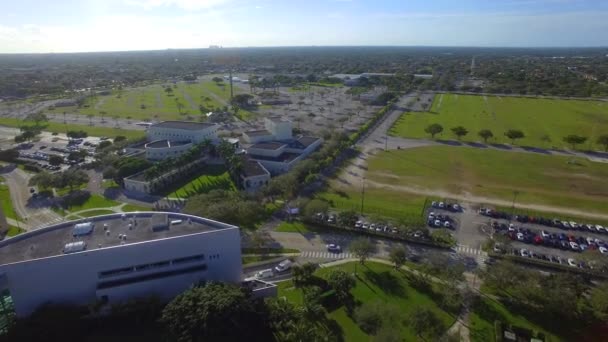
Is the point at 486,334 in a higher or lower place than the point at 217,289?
lower

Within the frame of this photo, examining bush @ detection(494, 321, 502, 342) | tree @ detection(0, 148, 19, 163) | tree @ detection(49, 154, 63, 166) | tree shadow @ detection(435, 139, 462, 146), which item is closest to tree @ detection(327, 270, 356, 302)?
bush @ detection(494, 321, 502, 342)

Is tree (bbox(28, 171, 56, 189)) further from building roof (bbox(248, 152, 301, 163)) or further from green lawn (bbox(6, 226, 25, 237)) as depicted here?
building roof (bbox(248, 152, 301, 163))

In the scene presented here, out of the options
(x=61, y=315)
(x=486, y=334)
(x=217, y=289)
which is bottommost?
(x=486, y=334)

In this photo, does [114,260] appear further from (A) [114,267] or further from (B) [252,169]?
(B) [252,169]

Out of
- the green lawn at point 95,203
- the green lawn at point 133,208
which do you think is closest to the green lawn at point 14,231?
the green lawn at point 95,203

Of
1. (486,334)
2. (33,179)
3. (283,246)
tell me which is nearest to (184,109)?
(33,179)

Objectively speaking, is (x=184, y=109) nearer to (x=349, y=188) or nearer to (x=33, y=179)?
(x=33, y=179)
